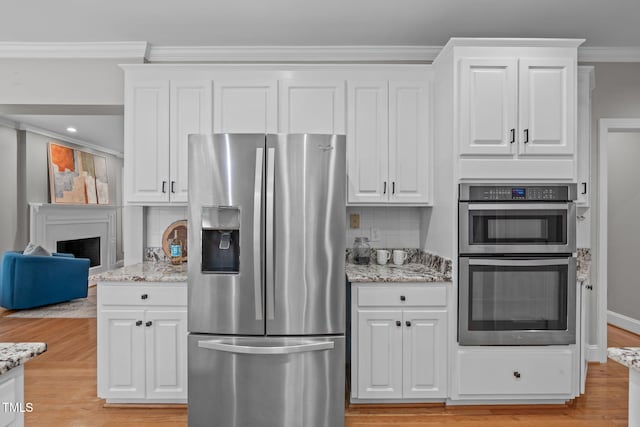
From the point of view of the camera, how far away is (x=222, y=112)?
3012mm

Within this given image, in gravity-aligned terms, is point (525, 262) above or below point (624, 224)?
below

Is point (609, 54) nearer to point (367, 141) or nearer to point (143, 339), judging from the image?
point (367, 141)

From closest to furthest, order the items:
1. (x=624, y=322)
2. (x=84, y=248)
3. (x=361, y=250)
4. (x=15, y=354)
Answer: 1. (x=15, y=354)
2. (x=361, y=250)
3. (x=624, y=322)
4. (x=84, y=248)

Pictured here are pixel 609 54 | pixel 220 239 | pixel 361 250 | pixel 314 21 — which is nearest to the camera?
pixel 220 239

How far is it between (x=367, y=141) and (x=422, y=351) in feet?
4.99

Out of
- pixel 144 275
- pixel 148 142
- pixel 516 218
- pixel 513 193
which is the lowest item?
pixel 144 275

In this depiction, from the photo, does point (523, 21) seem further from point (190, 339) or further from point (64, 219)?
point (64, 219)

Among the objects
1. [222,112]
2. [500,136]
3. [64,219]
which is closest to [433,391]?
[500,136]

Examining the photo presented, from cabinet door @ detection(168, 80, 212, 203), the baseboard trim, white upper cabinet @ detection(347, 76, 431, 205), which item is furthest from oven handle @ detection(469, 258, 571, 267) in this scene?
the baseboard trim

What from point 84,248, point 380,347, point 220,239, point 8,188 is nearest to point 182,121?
point 220,239

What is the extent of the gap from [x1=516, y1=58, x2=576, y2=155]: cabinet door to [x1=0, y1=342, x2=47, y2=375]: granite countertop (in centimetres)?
266

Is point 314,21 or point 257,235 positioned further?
point 314,21

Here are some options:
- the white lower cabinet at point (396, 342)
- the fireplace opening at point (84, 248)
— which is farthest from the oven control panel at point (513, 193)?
the fireplace opening at point (84, 248)

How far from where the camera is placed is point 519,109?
8.52 feet
